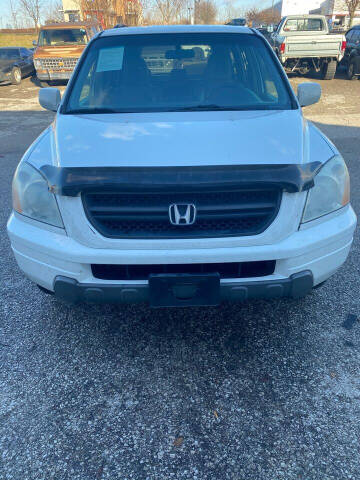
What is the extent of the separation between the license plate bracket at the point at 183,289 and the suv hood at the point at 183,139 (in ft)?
1.86

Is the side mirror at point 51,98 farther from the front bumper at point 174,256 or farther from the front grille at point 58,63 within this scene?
the front grille at point 58,63

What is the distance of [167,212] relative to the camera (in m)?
2.02

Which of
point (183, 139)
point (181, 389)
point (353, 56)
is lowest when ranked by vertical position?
point (353, 56)

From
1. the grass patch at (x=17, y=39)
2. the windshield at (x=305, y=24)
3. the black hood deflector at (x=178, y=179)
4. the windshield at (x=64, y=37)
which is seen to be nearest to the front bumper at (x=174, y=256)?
the black hood deflector at (x=178, y=179)

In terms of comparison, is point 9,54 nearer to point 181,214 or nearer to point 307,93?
point 307,93

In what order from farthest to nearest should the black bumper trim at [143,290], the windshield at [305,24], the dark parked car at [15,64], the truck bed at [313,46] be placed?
the dark parked car at [15,64] < the windshield at [305,24] < the truck bed at [313,46] < the black bumper trim at [143,290]

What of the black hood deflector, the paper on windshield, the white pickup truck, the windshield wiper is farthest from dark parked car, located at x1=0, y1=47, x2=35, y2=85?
the black hood deflector

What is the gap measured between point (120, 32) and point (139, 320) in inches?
96.1

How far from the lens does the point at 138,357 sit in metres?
2.41

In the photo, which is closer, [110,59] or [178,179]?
[178,179]

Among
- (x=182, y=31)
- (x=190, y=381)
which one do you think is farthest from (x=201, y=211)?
(x=182, y=31)

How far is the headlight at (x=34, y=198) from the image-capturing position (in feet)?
6.89

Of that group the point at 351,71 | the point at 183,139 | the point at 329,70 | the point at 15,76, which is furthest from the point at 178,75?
the point at 15,76

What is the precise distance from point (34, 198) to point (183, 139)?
34.3 inches
